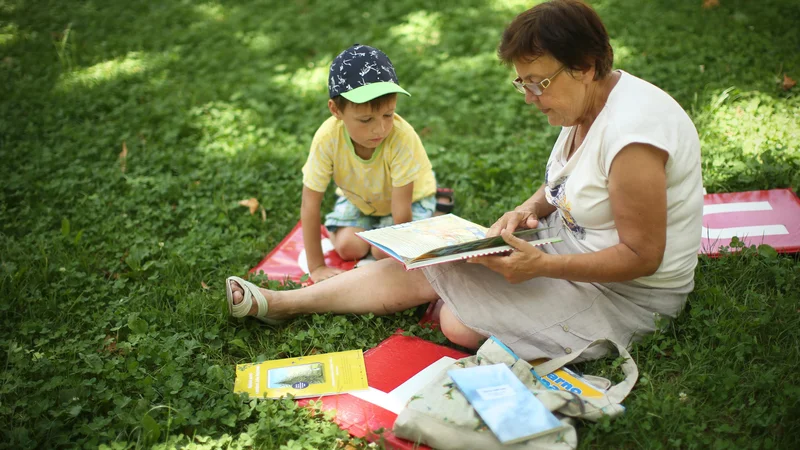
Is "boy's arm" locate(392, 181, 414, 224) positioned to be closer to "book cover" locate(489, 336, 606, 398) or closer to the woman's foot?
the woman's foot

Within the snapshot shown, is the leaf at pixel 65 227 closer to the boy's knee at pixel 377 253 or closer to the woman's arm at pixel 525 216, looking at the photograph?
the boy's knee at pixel 377 253

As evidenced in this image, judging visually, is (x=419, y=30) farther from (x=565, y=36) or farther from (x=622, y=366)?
→ (x=622, y=366)

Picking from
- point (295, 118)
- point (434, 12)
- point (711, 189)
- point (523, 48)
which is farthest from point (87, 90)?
point (711, 189)

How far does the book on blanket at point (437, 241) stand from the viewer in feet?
8.14

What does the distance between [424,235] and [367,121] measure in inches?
29.7

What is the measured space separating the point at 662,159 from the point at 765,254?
48.1 inches

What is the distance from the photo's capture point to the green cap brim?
301cm

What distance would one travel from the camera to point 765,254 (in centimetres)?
308

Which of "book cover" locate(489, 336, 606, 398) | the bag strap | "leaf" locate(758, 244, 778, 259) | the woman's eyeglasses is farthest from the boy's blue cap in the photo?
"leaf" locate(758, 244, 778, 259)

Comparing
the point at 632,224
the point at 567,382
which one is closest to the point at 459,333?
the point at 567,382

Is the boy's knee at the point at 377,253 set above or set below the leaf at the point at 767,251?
below

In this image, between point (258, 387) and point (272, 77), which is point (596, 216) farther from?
point (272, 77)

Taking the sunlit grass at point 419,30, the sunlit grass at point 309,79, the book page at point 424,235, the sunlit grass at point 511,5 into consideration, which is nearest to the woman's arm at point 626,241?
the book page at point 424,235

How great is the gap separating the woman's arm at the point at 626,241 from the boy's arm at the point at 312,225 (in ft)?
4.01
